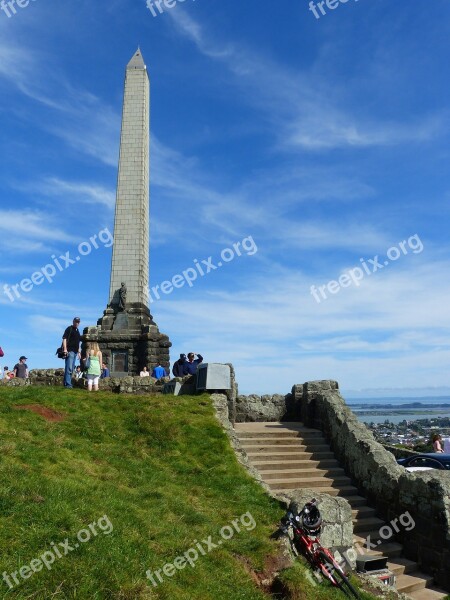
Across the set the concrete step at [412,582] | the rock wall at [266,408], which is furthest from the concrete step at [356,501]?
the rock wall at [266,408]

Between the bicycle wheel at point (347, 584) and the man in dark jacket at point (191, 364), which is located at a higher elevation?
the man in dark jacket at point (191, 364)

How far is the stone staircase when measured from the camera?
35.6ft

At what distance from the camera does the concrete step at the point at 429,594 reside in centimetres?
1009

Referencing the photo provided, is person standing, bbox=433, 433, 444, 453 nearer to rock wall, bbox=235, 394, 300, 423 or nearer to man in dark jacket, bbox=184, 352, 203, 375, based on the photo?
rock wall, bbox=235, 394, 300, 423

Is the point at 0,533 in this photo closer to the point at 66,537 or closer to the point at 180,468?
the point at 66,537

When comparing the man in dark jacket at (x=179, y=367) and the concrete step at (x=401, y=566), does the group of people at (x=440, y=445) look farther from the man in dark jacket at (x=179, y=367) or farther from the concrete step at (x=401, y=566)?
the man in dark jacket at (x=179, y=367)

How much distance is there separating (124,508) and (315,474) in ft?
23.3

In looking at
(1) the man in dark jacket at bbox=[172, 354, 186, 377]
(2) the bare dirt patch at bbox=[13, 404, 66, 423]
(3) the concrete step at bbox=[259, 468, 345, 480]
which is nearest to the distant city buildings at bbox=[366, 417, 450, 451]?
(3) the concrete step at bbox=[259, 468, 345, 480]

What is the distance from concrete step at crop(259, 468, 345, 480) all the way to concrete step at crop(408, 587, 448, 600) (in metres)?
3.88

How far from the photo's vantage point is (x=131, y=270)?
85.6 ft

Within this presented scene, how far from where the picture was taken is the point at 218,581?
7090 millimetres

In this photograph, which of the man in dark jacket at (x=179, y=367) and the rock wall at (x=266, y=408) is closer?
the rock wall at (x=266, y=408)

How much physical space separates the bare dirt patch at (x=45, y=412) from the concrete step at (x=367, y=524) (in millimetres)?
7631

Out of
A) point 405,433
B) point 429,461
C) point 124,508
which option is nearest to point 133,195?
point 429,461
